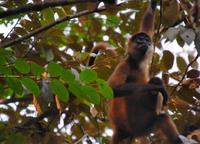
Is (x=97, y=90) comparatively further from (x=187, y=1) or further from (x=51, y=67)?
(x=187, y=1)

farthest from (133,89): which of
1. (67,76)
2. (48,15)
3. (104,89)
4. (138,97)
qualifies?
(67,76)

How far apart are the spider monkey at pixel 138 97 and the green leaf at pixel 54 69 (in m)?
1.82

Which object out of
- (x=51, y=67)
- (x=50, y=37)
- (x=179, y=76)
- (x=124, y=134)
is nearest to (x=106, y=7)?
(x=50, y=37)

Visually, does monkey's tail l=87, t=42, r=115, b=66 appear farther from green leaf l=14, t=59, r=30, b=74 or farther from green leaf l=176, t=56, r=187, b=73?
green leaf l=14, t=59, r=30, b=74

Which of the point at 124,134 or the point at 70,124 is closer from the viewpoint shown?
the point at 70,124

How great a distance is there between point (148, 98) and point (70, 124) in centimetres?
95

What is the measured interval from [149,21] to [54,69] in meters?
2.40

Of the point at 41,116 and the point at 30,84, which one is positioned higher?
the point at 41,116

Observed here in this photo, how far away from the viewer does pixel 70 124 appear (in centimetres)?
441

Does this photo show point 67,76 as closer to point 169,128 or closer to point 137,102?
point 169,128

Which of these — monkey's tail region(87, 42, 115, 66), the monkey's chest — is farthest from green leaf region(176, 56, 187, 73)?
the monkey's chest

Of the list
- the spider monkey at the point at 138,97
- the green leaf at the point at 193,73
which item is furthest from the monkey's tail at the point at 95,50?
the green leaf at the point at 193,73

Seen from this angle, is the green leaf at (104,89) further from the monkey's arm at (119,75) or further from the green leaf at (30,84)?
the monkey's arm at (119,75)

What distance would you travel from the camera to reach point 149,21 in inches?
185
